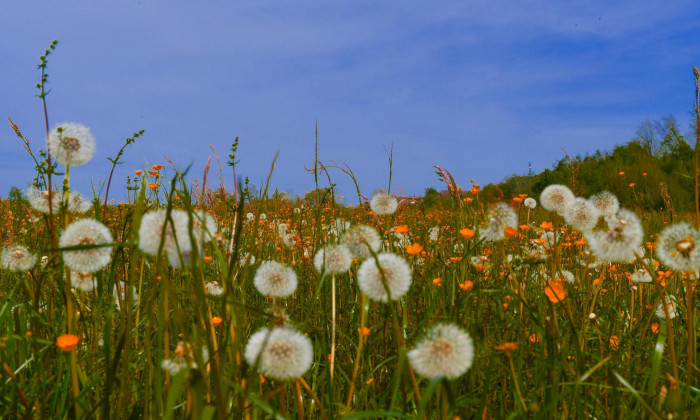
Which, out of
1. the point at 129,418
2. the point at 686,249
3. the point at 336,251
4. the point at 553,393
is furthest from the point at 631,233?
the point at 129,418

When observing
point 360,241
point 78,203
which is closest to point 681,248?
point 360,241

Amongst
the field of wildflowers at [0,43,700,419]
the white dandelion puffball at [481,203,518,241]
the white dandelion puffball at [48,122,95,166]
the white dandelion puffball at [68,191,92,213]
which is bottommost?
the field of wildflowers at [0,43,700,419]

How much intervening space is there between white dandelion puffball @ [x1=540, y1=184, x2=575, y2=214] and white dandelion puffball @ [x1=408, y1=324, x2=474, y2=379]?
1231 millimetres

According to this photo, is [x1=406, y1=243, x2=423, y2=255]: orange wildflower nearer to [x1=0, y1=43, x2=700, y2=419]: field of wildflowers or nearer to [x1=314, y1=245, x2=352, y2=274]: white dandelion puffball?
[x1=0, y1=43, x2=700, y2=419]: field of wildflowers

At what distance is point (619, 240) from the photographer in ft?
5.23

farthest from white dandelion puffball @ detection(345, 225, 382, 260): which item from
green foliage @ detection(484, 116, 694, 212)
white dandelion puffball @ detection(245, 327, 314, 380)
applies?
green foliage @ detection(484, 116, 694, 212)

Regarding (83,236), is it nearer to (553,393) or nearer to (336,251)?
(336,251)

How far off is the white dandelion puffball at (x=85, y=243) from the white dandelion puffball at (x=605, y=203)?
1810mm

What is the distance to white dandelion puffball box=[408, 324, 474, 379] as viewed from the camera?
1.08 meters

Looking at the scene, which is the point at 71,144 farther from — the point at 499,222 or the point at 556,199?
the point at 556,199

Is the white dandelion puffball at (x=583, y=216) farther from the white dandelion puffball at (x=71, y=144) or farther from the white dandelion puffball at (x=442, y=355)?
the white dandelion puffball at (x=71, y=144)

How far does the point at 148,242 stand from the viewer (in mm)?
1149

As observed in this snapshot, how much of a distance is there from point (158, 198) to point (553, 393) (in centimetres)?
302

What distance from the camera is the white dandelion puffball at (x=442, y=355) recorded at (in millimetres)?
1079
